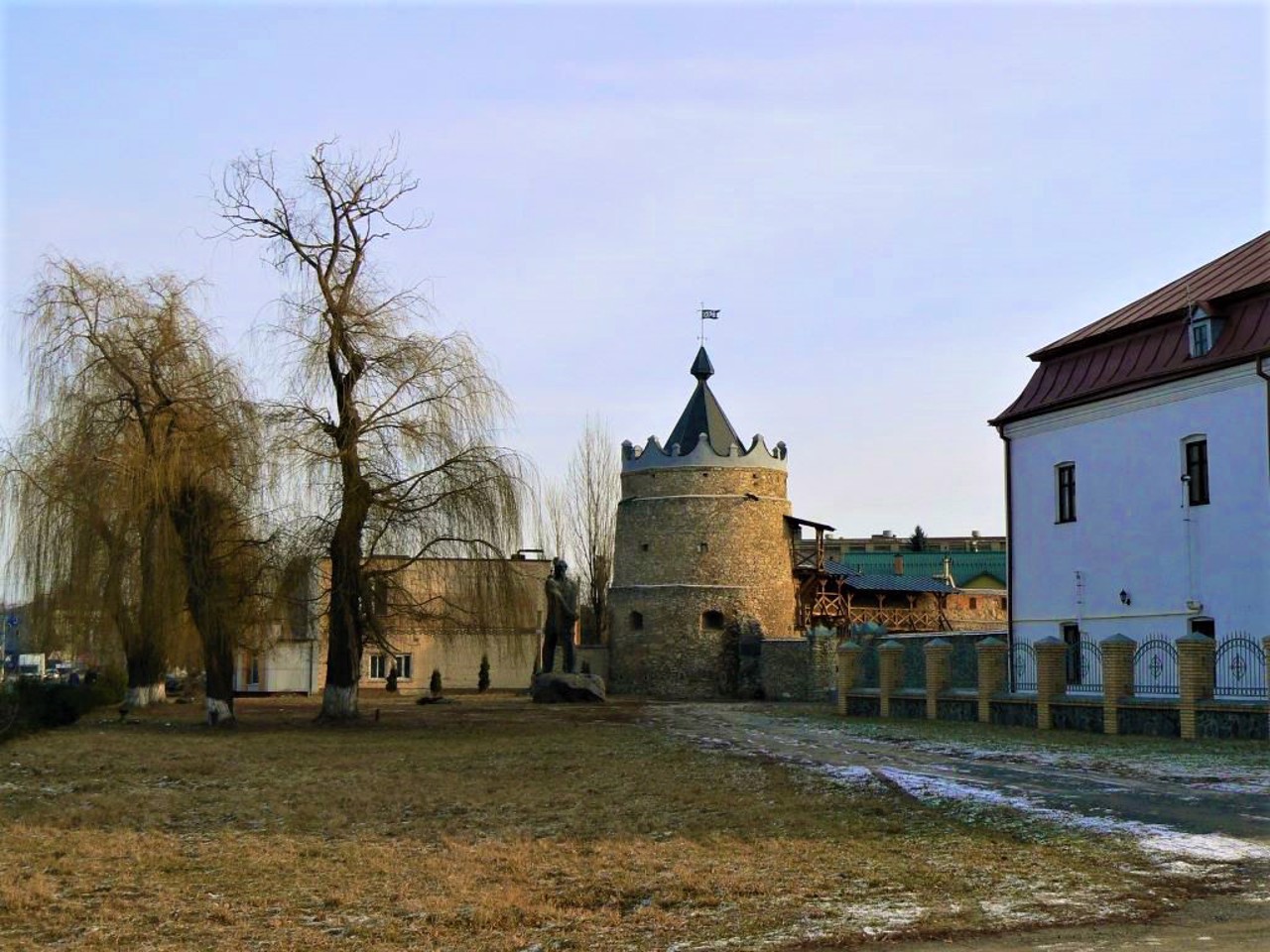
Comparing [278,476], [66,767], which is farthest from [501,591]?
[66,767]

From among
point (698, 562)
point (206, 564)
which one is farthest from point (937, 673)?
point (698, 562)

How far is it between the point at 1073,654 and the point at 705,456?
20908 millimetres

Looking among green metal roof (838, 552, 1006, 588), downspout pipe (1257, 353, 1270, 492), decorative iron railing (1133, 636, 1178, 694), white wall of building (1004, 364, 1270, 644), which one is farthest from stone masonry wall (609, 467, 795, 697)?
green metal roof (838, 552, 1006, 588)

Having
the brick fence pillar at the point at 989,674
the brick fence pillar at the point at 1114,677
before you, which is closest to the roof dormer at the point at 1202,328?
the brick fence pillar at the point at 989,674

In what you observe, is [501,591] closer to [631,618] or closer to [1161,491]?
[1161,491]

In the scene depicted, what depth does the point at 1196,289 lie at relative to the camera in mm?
27438

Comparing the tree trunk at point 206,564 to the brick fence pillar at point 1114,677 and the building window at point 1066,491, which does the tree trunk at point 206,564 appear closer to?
the brick fence pillar at point 1114,677

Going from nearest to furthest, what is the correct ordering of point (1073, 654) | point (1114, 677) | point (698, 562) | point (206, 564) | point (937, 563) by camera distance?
1. point (1114, 677)
2. point (206, 564)
3. point (1073, 654)
4. point (698, 562)
5. point (937, 563)

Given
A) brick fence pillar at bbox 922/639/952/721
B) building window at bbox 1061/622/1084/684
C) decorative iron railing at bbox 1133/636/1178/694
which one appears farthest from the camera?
brick fence pillar at bbox 922/639/952/721

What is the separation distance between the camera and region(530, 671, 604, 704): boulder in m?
37.9

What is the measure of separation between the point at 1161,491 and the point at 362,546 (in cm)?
1466

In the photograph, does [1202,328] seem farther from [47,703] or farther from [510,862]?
[47,703]

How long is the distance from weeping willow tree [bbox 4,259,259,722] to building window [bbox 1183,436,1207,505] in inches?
654

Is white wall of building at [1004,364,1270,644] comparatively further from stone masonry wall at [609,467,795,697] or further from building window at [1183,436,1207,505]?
stone masonry wall at [609,467,795,697]
